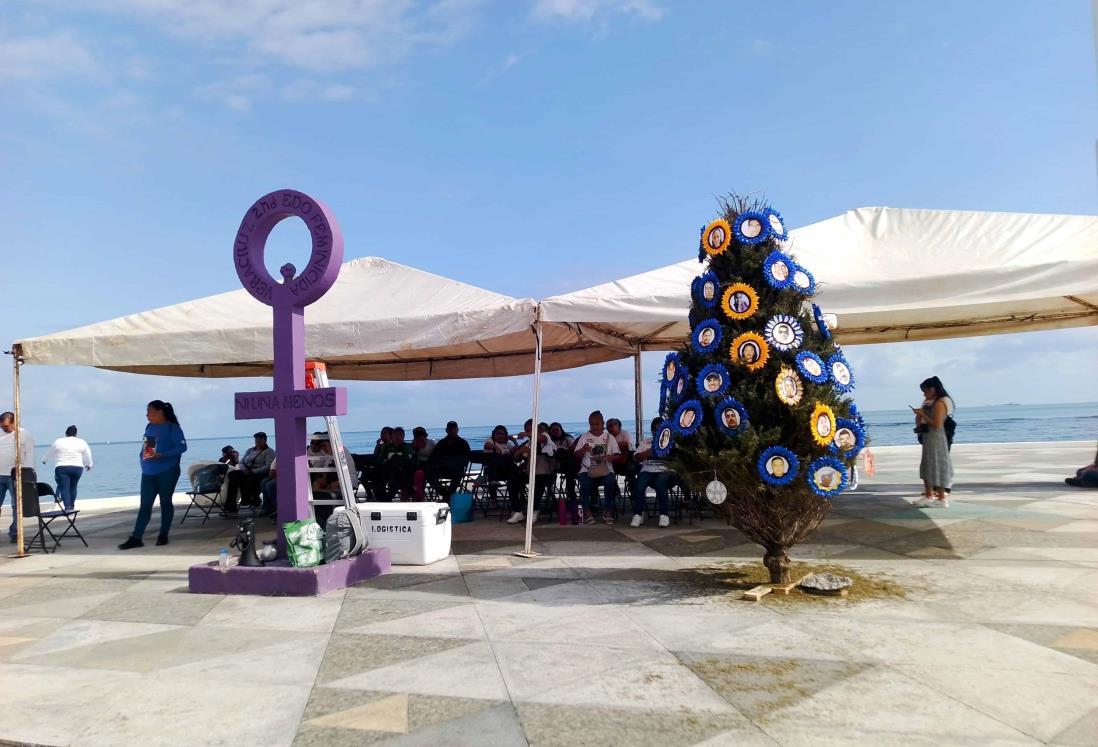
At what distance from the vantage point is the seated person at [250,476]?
9977 mm

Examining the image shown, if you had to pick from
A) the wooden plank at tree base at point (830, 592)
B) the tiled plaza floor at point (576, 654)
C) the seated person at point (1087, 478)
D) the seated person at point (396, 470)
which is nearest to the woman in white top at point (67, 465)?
the tiled plaza floor at point (576, 654)

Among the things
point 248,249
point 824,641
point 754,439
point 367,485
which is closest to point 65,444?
point 367,485

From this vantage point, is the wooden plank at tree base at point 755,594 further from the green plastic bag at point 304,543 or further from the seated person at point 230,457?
the seated person at point 230,457

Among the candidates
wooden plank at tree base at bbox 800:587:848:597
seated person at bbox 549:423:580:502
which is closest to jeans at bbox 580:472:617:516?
seated person at bbox 549:423:580:502

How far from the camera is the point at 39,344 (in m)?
7.69

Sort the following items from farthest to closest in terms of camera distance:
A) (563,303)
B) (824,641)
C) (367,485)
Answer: (367,485), (563,303), (824,641)

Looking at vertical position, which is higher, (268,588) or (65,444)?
(65,444)

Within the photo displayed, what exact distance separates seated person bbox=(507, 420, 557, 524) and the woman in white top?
6.02 m

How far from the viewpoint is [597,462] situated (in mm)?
8555

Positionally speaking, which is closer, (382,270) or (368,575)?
(368,575)

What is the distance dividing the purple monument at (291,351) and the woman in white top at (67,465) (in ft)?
18.8

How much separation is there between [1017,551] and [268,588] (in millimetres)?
A: 6149

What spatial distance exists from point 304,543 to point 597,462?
379 cm

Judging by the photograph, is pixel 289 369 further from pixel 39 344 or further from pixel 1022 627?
pixel 1022 627
